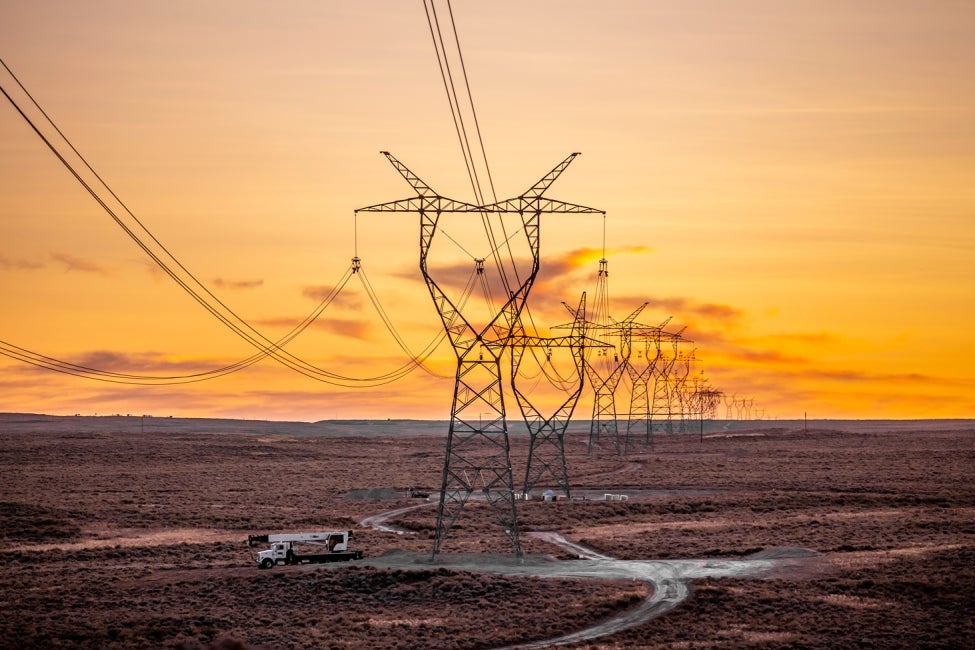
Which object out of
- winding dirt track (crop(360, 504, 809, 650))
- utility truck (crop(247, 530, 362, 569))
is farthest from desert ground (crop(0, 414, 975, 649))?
utility truck (crop(247, 530, 362, 569))

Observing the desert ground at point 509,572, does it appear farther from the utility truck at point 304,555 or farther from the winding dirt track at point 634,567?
the utility truck at point 304,555

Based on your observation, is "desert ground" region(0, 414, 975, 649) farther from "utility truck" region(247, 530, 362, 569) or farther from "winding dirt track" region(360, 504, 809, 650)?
"utility truck" region(247, 530, 362, 569)

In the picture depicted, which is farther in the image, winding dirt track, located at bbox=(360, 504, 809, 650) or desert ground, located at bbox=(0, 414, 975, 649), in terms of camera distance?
winding dirt track, located at bbox=(360, 504, 809, 650)

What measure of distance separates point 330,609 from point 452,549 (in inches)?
646

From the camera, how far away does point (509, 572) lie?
191 ft

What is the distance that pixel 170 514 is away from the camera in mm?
92438

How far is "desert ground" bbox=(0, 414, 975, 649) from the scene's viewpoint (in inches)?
1900

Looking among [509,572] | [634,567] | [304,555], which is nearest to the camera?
[509,572]

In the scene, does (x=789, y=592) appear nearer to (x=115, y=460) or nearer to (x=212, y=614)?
(x=212, y=614)

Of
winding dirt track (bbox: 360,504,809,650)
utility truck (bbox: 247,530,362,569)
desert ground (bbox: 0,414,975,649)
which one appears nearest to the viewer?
desert ground (bbox: 0,414,975,649)

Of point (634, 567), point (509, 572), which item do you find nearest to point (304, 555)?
point (509, 572)

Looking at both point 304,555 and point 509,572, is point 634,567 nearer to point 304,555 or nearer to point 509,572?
point 509,572

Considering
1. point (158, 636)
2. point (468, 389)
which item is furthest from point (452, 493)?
point (158, 636)

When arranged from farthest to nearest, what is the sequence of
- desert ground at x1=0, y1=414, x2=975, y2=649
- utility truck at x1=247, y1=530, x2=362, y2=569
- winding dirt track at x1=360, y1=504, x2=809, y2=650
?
1. utility truck at x1=247, y1=530, x2=362, y2=569
2. winding dirt track at x1=360, y1=504, x2=809, y2=650
3. desert ground at x1=0, y1=414, x2=975, y2=649
